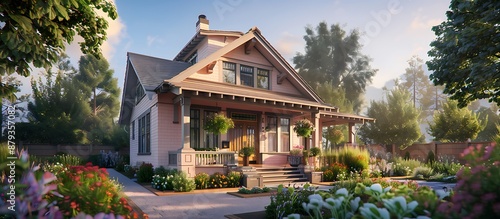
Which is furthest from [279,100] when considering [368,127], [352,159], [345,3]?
[368,127]

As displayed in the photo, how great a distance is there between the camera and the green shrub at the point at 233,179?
499 inches

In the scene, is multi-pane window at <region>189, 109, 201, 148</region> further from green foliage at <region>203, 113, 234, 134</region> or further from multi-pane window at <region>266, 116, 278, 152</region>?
multi-pane window at <region>266, 116, 278, 152</region>

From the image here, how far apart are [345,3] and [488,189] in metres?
7.50

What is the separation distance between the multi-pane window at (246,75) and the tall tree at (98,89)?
2911 cm

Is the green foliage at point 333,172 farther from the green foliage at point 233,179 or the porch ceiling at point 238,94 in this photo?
the green foliage at point 233,179

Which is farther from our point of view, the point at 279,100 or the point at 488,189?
the point at 279,100

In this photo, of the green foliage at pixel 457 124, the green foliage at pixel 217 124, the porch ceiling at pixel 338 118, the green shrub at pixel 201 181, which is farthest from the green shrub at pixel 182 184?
the green foliage at pixel 457 124

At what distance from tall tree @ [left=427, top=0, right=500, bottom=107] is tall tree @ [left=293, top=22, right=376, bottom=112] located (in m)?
25.5

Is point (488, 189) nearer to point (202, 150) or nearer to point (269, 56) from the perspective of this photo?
point (202, 150)

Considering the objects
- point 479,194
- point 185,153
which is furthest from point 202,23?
point 479,194

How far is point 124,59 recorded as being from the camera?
61.4ft

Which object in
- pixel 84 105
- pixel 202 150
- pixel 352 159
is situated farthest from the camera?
pixel 84 105

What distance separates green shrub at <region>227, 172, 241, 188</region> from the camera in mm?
12684

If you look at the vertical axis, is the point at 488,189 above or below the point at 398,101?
below
